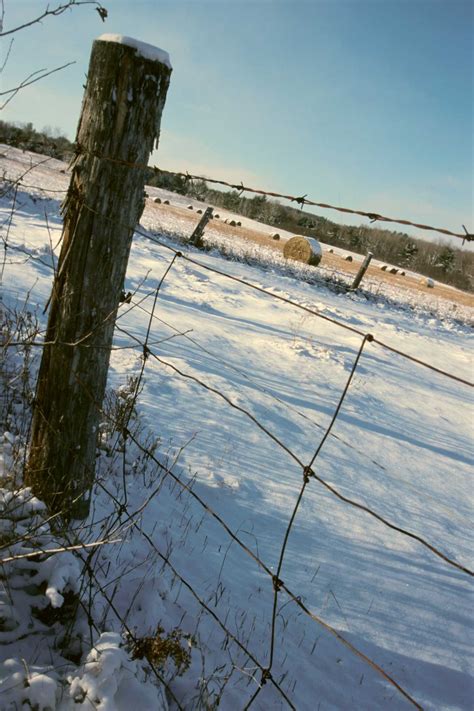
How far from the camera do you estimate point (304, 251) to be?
20.0m

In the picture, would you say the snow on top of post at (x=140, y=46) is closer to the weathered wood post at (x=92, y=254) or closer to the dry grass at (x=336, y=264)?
the weathered wood post at (x=92, y=254)

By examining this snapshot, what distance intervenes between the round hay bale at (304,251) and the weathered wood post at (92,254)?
18.5 metres

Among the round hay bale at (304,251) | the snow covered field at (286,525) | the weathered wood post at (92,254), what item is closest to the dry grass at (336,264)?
the round hay bale at (304,251)

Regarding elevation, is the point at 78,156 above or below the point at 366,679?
above

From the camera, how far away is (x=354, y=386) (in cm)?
670

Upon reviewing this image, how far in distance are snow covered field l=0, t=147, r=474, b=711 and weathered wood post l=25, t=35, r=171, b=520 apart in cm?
45

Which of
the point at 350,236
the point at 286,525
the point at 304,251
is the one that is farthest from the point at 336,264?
the point at 350,236

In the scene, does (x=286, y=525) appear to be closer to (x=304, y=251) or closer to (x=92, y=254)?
(x=92, y=254)

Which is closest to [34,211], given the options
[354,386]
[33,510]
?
[354,386]

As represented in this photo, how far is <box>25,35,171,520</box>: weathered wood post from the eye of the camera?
1788 millimetres

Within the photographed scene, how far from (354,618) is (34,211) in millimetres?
12069

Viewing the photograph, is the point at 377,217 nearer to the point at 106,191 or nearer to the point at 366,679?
the point at 106,191

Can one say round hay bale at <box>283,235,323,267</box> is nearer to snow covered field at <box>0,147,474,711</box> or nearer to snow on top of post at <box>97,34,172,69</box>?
snow covered field at <box>0,147,474,711</box>

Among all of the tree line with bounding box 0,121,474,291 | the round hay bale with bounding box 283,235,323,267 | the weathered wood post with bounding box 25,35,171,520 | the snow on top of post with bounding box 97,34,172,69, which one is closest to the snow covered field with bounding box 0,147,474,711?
the weathered wood post with bounding box 25,35,171,520
